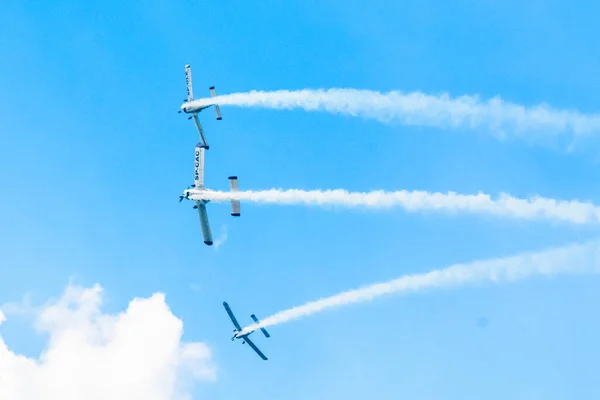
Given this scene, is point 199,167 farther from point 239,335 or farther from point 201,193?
point 239,335

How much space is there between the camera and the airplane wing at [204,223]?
66.7m

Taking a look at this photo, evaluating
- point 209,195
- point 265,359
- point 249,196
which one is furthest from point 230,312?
point 249,196

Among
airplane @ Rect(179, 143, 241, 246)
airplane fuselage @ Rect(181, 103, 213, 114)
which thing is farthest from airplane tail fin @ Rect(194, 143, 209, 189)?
airplane fuselage @ Rect(181, 103, 213, 114)

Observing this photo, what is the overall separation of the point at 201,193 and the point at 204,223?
3.58 metres

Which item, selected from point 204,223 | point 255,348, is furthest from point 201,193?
point 255,348

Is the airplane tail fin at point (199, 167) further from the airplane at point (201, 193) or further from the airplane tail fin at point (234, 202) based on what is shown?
the airplane tail fin at point (234, 202)

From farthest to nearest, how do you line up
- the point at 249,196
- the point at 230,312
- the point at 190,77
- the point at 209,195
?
the point at 230,312 < the point at 190,77 < the point at 209,195 < the point at 249,196

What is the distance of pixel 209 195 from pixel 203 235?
4.88 m

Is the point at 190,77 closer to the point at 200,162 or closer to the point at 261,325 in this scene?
the point at 200,162

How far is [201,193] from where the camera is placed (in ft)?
216

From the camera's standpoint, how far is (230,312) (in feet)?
255

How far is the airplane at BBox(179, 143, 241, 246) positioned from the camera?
211 feet

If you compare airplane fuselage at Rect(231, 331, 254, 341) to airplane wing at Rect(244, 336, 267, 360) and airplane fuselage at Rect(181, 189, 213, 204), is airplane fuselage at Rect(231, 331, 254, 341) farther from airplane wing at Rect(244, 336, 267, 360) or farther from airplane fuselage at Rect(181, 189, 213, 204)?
airplane fuselage at Rect(181, 189, 213, 204)

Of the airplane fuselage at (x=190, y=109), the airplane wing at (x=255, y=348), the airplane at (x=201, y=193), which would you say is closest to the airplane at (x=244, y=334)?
the airplane wing at (x=255, y=348)
